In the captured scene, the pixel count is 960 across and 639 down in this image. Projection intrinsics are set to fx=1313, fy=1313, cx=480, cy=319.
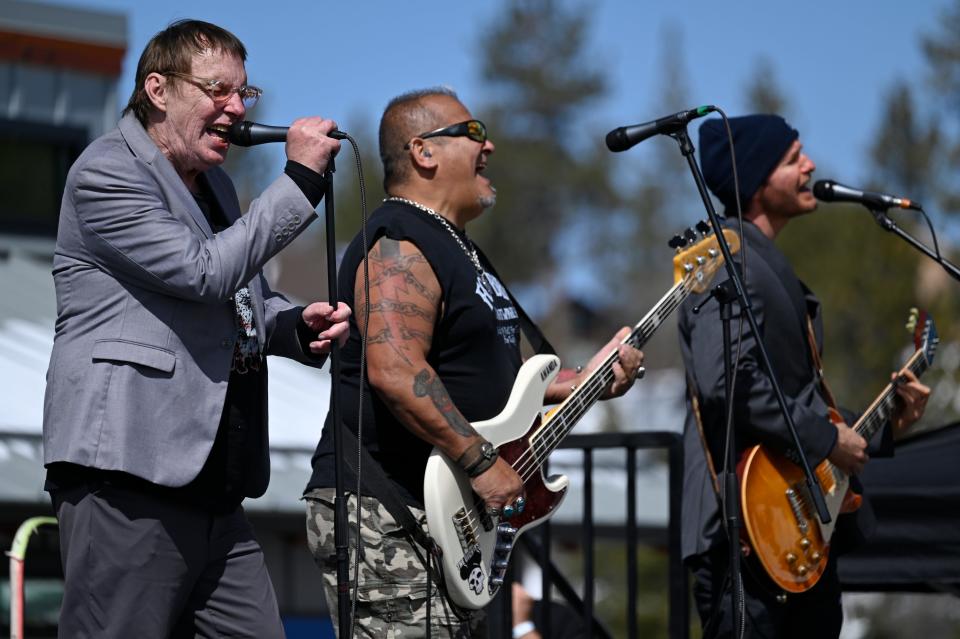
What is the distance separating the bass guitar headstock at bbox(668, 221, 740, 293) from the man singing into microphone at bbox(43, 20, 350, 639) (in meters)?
1.67

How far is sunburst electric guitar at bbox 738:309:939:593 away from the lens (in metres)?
4.34

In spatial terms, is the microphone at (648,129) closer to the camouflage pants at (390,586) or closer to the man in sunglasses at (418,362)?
the man in sunglasses at (418,362)

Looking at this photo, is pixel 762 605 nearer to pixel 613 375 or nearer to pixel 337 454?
pixel 613 375

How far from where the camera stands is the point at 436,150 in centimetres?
418

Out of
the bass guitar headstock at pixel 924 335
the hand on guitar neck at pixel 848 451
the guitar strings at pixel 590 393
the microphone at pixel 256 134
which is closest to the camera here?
the microphone at pixel 256 134

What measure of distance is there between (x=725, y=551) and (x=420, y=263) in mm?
1526

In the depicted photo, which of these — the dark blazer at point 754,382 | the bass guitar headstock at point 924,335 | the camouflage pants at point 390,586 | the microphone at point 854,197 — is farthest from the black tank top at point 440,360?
the bass guitar headstock at point 924,335

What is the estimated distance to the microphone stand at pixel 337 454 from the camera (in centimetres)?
311

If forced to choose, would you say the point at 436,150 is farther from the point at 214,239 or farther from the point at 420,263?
the point at 214,239

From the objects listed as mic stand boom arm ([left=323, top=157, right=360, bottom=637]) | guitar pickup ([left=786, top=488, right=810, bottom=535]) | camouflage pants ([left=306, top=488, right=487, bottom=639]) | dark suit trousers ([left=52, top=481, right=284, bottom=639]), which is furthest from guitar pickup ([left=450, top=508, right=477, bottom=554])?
guitar pickup ([left=786, top=488, right=810, bottom=535])

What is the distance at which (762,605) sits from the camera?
4.38 meters

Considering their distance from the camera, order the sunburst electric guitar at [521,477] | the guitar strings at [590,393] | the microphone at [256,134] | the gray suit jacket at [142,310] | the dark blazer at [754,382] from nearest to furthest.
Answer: the gray suit jacket at [142,310]
the microphone at [256,134]
the sunburst electric guitar at [521,477]
the guitar strings at [590,393]
the dark blazer at [754,382]

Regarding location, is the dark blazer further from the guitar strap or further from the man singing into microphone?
the man singing into microphone

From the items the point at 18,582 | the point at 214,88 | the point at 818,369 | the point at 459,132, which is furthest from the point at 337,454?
the point at 818,369
